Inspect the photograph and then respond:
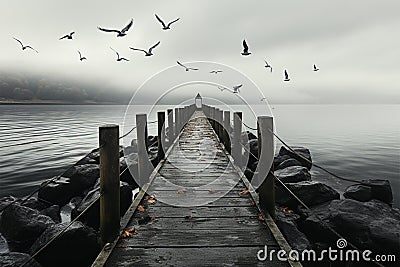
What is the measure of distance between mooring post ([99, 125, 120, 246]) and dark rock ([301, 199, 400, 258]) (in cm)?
268

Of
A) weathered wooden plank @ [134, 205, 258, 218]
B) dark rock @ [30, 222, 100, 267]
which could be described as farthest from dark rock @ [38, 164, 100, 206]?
weathered wooden plank @ [134, 205, 258, 218]

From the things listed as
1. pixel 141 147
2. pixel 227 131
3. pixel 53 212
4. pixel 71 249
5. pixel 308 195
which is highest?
pixel 227 131

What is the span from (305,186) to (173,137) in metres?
5.58

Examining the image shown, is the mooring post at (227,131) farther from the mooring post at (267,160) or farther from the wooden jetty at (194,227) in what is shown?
the mooring post at (267,160)

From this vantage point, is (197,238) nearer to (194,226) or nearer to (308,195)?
(194,226)

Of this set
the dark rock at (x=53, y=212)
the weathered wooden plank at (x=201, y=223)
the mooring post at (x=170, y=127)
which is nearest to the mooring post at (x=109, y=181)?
the weathered wooden plank at (x=201, y=223)

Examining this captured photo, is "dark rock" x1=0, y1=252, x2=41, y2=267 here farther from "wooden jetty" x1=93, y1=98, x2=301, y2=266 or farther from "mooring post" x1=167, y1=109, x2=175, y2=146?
"mooring post" x1=167, y1=109, x2=175, y2=146

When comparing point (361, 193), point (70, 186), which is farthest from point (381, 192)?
point (70, 186)

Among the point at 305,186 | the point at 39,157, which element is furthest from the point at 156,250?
the point at 39,157

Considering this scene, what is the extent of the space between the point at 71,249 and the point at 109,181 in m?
1.36

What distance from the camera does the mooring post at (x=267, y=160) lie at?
4293 millimetres

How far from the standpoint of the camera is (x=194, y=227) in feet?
12.9

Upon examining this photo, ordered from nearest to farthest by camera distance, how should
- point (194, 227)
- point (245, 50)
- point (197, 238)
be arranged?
point (197, 238), point (194, 227), point (245, 50)

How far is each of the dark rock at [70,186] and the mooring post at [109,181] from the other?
5.17 meters
